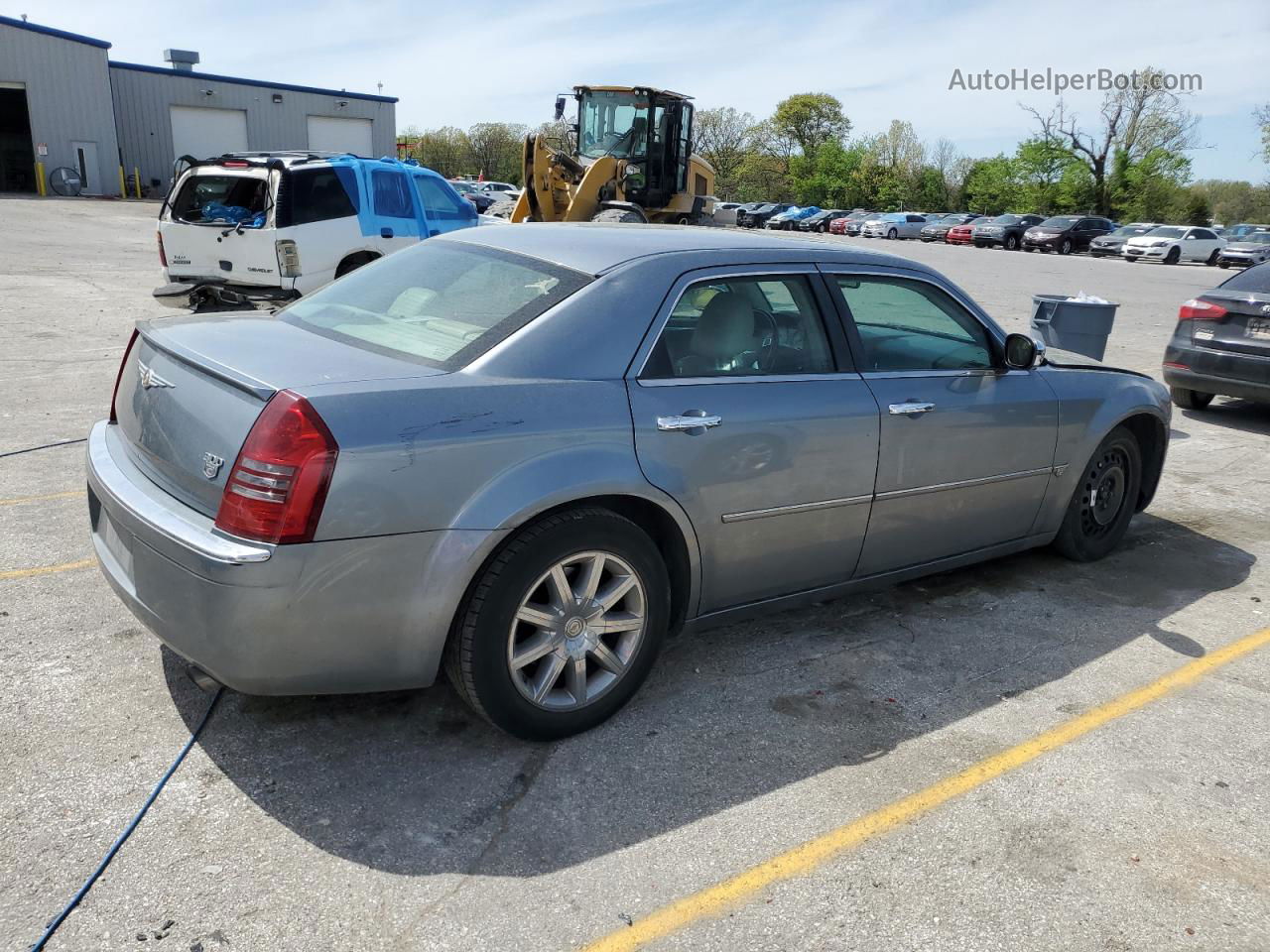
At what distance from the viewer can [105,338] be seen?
1028 cm

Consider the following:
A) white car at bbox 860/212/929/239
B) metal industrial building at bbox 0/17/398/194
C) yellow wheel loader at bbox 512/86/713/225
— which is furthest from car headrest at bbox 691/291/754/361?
white car at bbox 860/212/929/239

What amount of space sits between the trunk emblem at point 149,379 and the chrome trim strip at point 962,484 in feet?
8.50

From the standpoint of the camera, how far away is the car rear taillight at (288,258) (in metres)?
10.3

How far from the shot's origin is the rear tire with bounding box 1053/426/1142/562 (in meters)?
5.02

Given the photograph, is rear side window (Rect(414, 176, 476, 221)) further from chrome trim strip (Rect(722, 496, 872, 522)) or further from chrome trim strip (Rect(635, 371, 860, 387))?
chrome trim strip (Rect(722, 496, 872, 522))

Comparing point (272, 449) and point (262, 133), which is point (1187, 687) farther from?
point (262, 133)

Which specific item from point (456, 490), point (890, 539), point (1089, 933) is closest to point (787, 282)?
point (890, 539)

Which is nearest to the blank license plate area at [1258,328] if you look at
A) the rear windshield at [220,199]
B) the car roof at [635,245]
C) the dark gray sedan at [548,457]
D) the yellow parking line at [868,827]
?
the dark gray sedan at [548,457]

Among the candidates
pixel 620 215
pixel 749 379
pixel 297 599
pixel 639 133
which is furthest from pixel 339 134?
pixel 297 599

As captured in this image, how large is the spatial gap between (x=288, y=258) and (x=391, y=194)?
1.78 m

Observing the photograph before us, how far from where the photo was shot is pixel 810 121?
270 ft

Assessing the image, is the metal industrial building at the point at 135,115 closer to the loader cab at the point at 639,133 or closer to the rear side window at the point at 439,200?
the loader cab at the point at 639,133

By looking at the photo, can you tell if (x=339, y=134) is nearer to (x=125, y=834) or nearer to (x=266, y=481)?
(x=266, y=481)

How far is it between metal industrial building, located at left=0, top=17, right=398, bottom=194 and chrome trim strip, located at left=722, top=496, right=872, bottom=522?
44270mm
